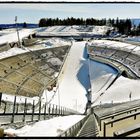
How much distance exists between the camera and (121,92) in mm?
12898

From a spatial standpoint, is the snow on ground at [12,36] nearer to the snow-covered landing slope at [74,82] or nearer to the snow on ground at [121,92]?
the snow-covered landing slope at [74,82]

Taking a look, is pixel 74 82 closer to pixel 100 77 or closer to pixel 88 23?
pixel 100 77

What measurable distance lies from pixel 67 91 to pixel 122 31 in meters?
25.5

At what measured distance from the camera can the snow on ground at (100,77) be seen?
46.7 ft

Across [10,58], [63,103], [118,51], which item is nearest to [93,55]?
[118,51]

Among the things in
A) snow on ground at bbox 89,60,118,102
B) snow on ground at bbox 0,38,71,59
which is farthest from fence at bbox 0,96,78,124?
snow on ground at bbox 0,38,71,59

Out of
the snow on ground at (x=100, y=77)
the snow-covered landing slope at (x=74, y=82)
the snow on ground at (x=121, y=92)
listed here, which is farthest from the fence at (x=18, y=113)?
the snow on ground at (x=100, y=77)

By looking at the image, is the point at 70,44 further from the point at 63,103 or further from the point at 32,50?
the point at 63,103

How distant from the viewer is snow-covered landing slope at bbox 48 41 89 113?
13.1 meters

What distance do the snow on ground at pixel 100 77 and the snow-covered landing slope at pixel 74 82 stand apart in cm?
36

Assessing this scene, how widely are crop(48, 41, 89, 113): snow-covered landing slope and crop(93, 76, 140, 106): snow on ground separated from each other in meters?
0.91

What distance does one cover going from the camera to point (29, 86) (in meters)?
15.2

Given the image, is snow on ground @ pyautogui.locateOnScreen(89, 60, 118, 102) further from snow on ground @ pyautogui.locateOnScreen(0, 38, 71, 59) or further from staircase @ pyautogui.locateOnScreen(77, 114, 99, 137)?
staircase @ pyautogui.locateOnScreen(77, 114, 99, 137)

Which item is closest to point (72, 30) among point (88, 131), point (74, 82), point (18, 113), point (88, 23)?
point (88, 23)
